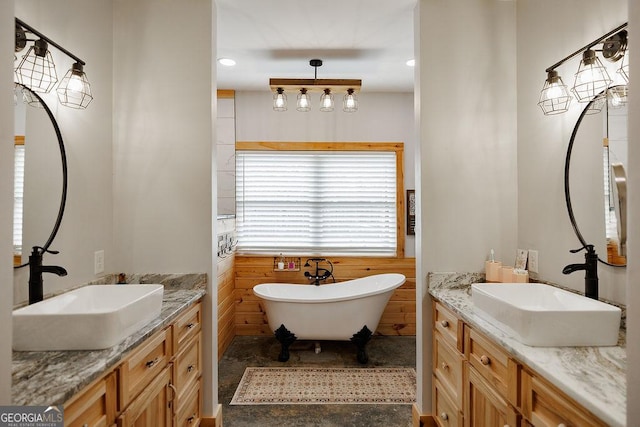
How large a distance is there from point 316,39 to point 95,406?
266 cm

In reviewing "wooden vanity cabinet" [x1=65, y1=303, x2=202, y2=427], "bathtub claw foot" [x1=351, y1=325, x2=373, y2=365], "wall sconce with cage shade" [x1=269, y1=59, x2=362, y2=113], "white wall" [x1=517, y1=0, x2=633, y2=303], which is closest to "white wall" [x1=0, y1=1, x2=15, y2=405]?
"wooden vanity cabinet" [x1=65, y1=303, x2=202, y2=427]

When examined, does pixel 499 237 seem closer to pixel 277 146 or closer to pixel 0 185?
pixel 0 185

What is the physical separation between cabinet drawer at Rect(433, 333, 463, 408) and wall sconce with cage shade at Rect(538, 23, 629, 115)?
133 cm

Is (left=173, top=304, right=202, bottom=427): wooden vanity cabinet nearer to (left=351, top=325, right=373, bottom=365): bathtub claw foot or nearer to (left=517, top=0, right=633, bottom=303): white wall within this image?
(left=351, top=325, right=373, bottom=365): bathtub claw foot

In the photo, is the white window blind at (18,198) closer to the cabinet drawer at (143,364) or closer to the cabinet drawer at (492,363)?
the cabinet drawer at (143,364)

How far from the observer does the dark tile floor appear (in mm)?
2287

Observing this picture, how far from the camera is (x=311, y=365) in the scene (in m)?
3.06

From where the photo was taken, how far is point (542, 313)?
3.91 ft

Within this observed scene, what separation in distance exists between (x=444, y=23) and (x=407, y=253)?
7.98ft

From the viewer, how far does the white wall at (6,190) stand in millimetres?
694

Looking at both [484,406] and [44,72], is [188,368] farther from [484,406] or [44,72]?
[44,72]

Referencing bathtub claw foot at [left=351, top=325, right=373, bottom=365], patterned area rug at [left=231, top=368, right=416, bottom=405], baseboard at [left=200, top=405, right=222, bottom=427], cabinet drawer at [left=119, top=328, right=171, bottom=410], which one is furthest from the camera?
bathtub claw foot at [left=351, top=325, right=373, bottom=365]

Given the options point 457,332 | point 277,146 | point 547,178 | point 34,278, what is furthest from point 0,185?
point 277,146

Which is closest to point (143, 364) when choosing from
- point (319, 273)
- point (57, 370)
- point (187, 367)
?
point (57, 370)
